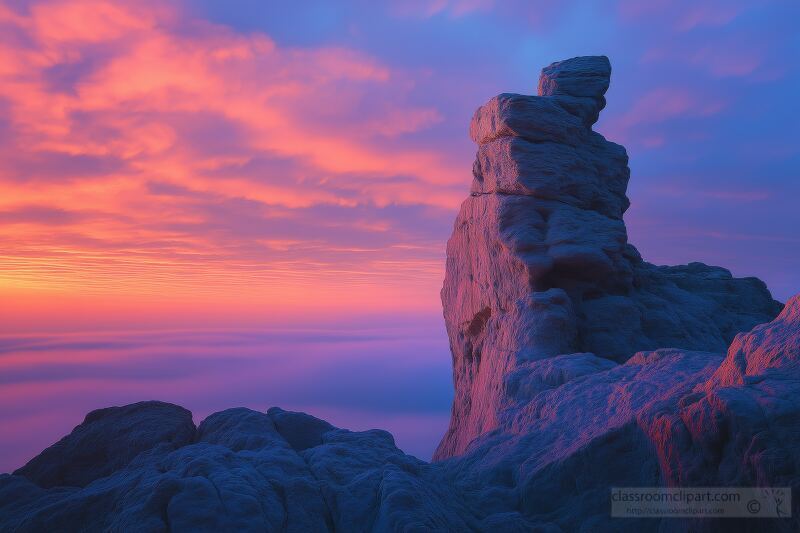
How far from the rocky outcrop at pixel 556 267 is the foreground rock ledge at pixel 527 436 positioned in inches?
3.7

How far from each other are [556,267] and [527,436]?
1178cm

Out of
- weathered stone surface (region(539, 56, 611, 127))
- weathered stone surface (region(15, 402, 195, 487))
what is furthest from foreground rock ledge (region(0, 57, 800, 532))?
weathered stone surface (region(539, 56, 611, 127))

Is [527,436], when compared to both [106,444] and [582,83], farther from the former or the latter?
[582,83]

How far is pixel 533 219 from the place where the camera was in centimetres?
2222

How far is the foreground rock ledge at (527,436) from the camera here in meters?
7.01

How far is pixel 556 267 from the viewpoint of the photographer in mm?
21703

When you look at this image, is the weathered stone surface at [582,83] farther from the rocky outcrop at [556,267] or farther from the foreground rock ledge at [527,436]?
the foreground rock ledge at [527,436]

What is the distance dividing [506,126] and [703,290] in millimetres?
10991

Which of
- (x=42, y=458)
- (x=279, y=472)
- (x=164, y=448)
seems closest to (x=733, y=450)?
(x=279, y=472)

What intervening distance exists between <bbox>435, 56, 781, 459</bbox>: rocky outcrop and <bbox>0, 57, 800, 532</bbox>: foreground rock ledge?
0.31ft

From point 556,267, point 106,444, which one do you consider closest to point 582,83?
point 556,267

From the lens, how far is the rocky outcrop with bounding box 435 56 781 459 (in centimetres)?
2078

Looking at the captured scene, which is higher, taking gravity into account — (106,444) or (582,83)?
(582,83)

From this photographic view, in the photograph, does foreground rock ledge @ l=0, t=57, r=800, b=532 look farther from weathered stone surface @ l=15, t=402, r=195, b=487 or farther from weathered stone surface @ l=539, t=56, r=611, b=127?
weathered stone surface @ l=539, t=56, r=611, b=127
